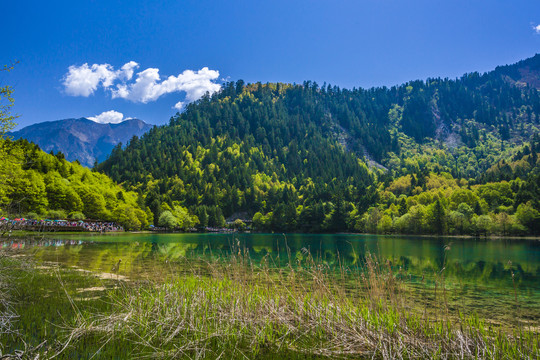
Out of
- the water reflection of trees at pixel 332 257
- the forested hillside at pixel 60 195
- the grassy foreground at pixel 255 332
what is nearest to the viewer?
the grassy foreground at pixel 255 332

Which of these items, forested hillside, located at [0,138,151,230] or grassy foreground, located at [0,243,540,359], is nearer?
grassy foreground, located at [0,243,540,359]

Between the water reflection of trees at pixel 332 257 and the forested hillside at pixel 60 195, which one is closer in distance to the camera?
the water reflection of trees at pixel 332 257

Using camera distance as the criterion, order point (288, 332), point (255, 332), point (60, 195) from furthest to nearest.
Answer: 1. point (60, 195)
2. point (255, 332)
3. point (288, 332)

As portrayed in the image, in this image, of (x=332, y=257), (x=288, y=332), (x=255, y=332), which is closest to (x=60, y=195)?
(x=332, y=257)

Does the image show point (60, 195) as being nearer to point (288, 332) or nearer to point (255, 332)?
point (255, 332)

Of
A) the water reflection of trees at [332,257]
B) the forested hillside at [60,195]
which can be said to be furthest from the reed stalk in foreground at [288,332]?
the forested hillside at [60,195]

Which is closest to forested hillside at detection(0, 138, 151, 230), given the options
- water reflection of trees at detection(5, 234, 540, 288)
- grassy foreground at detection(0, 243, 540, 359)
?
water reflection of trees at detection(5, 234, 540, 288)

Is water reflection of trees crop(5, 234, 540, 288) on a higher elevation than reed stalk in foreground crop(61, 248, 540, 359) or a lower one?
lower

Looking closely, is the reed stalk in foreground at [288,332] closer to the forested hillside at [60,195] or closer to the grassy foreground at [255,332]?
the grassy foreground at [255,332]

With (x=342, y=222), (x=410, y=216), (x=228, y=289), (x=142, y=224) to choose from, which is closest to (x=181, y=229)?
(x=142, y=224)

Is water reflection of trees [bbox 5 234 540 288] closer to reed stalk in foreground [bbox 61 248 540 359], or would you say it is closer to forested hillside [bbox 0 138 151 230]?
reed stalk in foreground [bbox 61 248 540 359]

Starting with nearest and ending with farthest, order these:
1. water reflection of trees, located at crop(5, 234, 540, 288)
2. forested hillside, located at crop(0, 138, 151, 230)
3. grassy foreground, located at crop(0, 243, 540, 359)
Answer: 1. grassy foreground, located at crop(0, 243, 540, 359)
2. water reflection of trees, located at crop(5, 234, 540, 288)
3. forested hillside, located at crop(0, 138, 151, 230)

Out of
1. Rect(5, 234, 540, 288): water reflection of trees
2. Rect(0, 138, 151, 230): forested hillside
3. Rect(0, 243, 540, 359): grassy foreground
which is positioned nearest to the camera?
Rect(0, 243, 540, 359): grassy foreground

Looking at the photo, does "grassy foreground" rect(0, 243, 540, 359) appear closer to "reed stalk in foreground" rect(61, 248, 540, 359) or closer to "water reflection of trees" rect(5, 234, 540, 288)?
"reed stalk in foreground" rect(61, 248, 540, 359)
